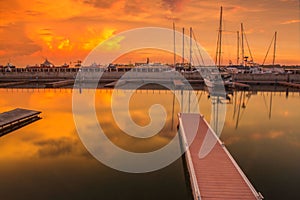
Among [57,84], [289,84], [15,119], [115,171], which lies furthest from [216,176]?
[289,84]

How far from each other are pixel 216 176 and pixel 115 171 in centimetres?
429

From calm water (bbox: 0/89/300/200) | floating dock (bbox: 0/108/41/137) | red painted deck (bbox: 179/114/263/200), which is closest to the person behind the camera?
red painted deck (bbox: 179/114/263/200)

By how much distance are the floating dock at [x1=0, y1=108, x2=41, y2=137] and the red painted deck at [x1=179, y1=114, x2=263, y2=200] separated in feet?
37.4

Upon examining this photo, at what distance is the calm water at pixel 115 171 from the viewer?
32.1 ft

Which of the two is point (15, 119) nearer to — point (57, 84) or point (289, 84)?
point (57, 84)

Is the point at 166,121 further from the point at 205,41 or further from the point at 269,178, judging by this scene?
the point at 205,41

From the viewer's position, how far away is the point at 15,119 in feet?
59.9

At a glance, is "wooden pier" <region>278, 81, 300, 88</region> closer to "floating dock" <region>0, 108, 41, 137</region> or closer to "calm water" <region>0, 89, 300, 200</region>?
"calm water" <region>0, 89, 300, 200</region>

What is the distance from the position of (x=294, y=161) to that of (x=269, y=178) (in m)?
2.48

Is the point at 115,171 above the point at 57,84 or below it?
below

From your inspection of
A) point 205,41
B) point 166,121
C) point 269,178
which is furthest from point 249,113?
point 205,41

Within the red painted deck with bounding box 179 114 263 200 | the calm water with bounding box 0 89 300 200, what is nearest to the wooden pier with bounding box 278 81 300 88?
the calm water with bounding box 0 89 300 200

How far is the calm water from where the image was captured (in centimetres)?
979

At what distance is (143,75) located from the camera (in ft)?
168
